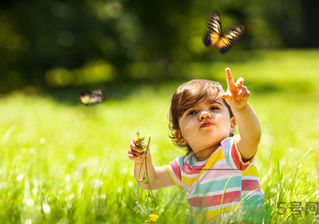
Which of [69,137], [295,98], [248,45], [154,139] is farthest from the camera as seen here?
[248,45]

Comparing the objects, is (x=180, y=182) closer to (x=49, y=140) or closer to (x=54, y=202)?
(x=54, y=202)

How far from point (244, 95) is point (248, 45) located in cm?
4101

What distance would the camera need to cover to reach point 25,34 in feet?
34.9

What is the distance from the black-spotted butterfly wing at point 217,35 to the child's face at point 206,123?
33cm

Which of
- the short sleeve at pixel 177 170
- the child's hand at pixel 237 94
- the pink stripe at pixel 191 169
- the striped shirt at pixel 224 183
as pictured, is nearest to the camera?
the child's hand at pixel 237 94

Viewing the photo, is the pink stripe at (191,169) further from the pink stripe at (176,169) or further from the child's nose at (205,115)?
the child's nose at (205,115)

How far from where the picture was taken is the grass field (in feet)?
5.39

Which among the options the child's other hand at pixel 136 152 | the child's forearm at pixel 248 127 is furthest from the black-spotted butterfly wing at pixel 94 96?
the child's forearm at pixel 248 127

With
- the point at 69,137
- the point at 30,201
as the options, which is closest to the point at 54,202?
the point at 30,201

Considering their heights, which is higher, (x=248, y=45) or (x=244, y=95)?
(x=248, y=45)

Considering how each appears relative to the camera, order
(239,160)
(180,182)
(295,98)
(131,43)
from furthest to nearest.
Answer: (131,43) → (295,98) → (180,182) → (239,160)

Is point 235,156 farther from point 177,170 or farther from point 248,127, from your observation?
point 177,170

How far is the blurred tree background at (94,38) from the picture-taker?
10.4 meters

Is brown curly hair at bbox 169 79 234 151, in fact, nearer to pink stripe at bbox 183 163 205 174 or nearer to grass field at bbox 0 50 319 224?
pink stripe at bbox 183 163 205 174
